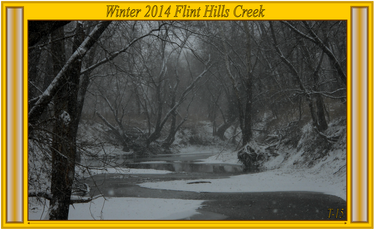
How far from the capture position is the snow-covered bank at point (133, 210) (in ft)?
25.9

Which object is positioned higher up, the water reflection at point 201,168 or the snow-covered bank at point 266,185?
the snow-covered bank at point 266,185

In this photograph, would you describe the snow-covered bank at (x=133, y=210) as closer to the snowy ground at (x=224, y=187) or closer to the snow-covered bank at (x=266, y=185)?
the snowy ground at (x=224, y=187)

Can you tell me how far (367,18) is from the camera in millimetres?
4797

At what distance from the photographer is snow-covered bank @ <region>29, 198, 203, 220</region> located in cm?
789

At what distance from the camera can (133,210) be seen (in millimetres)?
8648

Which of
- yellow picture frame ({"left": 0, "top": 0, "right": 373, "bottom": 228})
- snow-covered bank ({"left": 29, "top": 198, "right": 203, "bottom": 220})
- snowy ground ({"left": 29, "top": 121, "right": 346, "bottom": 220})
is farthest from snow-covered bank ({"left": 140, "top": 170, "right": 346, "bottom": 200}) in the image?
yellow picture frame ({"left": 0, "top": 0, "right": 373, "bottom": 228})

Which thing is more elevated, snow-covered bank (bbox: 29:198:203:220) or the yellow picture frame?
the yellow picture frame

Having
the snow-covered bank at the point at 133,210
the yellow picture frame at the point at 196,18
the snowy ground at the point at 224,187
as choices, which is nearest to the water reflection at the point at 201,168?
the snowy ground at the point at 224,187

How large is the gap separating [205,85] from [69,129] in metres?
34.4

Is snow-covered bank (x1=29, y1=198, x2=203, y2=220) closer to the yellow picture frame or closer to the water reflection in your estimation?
the yellow picture frame

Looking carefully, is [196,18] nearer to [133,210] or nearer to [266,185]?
[133,210]

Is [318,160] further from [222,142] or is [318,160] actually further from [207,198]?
[222,142]

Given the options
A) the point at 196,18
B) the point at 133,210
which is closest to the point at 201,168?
the point at 133,210

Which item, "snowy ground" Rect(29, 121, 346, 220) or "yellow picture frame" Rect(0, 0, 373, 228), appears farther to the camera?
"snowy ground" Rect(29, 121, 346, 220)
